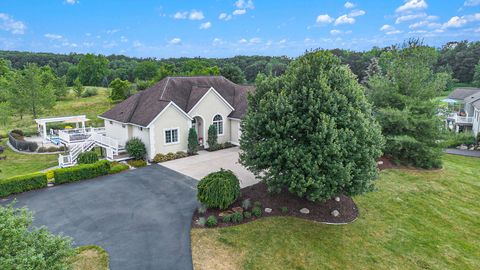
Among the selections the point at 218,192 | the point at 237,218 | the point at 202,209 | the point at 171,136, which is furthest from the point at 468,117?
the point at 202,209

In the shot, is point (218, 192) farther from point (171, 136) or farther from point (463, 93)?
point (463, 93)

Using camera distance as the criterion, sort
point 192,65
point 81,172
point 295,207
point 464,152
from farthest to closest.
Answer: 1. point 192,65
2. point 464,152
3. point 81,172
4. point 295,207

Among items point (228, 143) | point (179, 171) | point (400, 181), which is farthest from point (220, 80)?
point (400, 181)

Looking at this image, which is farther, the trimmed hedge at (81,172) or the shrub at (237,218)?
the trimmed hedge at (81,172)

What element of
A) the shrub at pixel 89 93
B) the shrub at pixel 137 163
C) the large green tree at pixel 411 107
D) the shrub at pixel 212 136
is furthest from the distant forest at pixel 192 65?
the large green tree at pixel 411 107

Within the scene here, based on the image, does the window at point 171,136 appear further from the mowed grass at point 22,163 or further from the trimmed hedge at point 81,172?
the mowed grass at point 22,163

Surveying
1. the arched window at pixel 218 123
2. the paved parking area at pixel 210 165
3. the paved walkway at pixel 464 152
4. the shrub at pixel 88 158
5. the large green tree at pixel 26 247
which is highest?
the arched window at pixel 218 123
